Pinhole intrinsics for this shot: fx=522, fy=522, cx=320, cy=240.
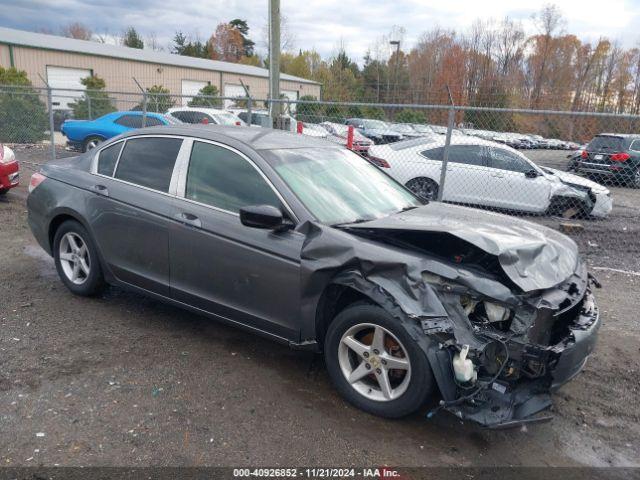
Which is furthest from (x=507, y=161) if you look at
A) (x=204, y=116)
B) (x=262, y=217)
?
(x=204, y=116)

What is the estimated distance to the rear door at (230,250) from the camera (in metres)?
3.46

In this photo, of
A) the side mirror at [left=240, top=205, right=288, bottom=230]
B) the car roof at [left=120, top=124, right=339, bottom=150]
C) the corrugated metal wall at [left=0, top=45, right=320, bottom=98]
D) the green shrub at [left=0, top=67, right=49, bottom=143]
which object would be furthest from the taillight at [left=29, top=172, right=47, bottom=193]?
the corrugated metal wall at [left=0, top=45, right=320, bottom=98]

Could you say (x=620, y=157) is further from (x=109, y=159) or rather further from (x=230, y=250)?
→ (x=109, y=159)

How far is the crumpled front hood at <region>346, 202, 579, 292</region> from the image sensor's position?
10.0 feet

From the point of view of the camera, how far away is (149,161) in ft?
14.3

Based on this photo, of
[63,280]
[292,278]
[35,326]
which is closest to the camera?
[292,278]

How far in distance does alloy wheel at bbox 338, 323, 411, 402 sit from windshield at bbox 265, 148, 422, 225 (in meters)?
0.78

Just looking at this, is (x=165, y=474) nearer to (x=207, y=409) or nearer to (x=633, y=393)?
(x=207, y=409)

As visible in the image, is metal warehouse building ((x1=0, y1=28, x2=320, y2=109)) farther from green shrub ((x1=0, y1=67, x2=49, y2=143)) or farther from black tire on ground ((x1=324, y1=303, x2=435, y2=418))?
black tire on ground ((x1=324, y1=303, x2=435, y2=418))

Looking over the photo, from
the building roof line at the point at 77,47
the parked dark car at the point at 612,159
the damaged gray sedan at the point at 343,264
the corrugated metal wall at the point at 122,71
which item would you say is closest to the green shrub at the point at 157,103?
the corrugated metal wall at the point at 122,71

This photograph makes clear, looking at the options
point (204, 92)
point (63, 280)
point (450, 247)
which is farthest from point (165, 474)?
point (204, 92)

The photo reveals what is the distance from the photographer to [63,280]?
5008 mm

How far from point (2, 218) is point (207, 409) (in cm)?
645

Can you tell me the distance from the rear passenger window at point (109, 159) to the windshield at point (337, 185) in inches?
63.2
